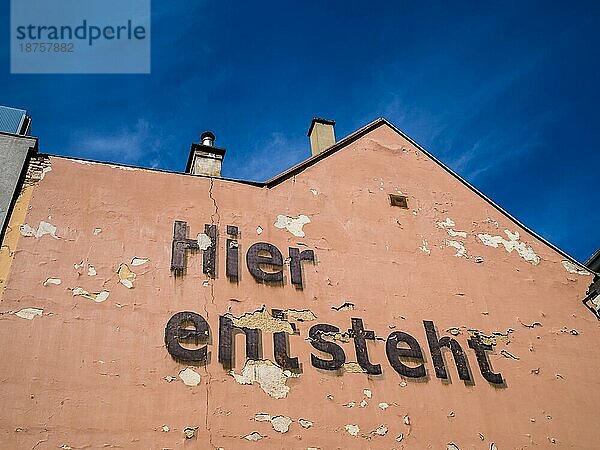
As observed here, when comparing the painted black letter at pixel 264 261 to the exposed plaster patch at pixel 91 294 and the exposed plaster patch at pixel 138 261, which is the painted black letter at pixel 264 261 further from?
the exposed plaster patch at pixel 91 294

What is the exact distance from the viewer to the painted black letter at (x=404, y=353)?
23.3 feet

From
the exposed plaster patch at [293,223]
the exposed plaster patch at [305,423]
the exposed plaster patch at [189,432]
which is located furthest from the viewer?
the exposed plaster patch at [293,223]

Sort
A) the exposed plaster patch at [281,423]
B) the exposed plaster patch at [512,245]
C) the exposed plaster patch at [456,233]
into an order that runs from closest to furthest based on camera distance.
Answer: the exposed plaster patch at [281,423] → the exposed plaster patch at [456,233] → the exposed plaster patch at [512,245]

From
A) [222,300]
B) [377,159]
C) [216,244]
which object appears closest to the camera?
[222,300]

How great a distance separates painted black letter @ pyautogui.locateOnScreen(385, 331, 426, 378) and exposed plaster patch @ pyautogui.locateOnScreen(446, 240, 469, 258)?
68.8 inches

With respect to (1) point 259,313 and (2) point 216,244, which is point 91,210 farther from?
(1) point 259,313

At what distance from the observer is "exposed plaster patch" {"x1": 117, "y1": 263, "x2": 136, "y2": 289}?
22.1 feet

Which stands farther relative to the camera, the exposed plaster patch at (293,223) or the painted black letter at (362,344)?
the exposed plaster patch at (293,223)

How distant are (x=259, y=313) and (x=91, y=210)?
8.06ft

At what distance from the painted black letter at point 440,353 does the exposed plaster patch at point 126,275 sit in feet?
12.2

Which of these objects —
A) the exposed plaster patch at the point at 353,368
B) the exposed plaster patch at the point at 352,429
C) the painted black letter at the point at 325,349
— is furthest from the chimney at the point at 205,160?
the exposed plaster patch at the point at 352,429

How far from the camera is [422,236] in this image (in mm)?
8477

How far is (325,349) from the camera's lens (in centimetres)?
696

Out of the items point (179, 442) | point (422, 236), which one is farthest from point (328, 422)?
point (422, 236)
